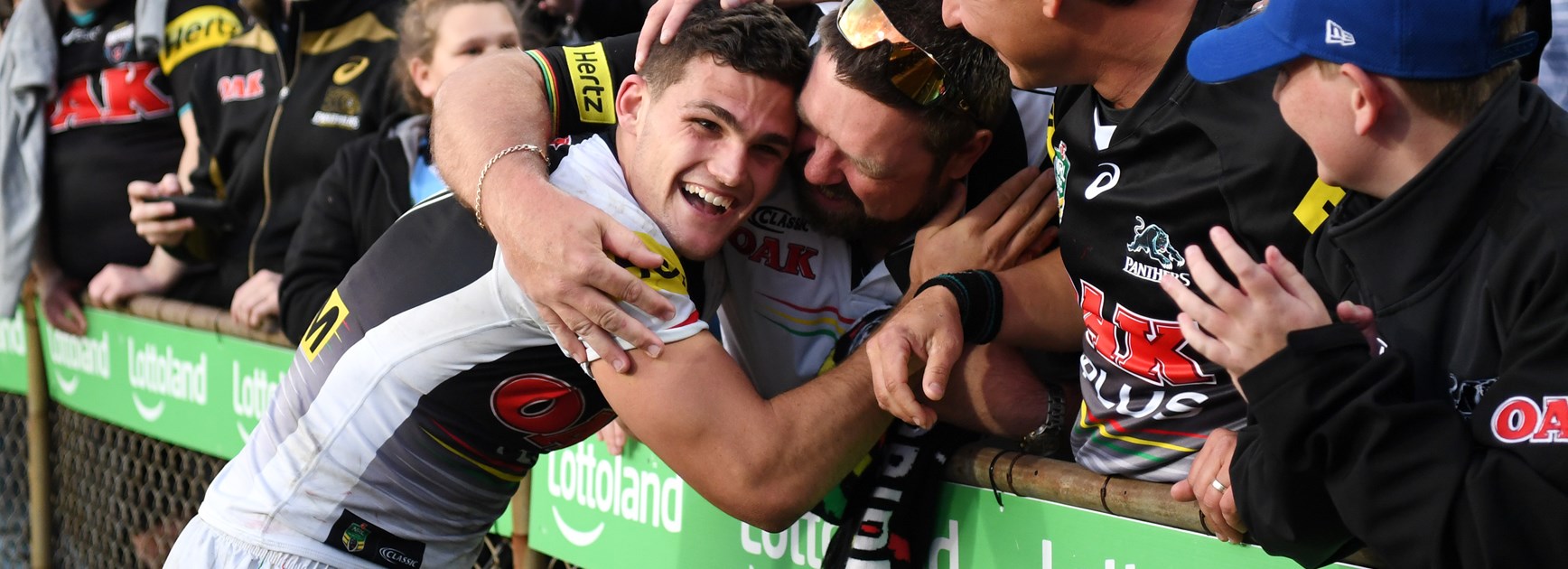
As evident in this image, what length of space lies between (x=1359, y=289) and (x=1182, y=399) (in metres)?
0.50

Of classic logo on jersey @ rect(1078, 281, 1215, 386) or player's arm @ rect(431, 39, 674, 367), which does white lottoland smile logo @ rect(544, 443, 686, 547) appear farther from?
classic logo on jersey @ rect(1078, 281, 1215, 386)

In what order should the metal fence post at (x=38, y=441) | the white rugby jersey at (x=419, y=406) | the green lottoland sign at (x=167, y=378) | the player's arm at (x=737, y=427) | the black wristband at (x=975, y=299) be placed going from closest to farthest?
1. the player's arm at (x=737, y=427)
2. the black wristband at (x=975, y=299)
3. the white rugby jersey at (x=419, y=406)
4. the green lottoland sign at (x=167, y=378)
5. the metal fence post at (x=38, y=441)

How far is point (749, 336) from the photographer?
271cm

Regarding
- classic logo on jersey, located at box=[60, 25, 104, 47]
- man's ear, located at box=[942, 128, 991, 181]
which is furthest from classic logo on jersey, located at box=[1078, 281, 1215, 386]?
classic logo on jersey, located at box=[60, 25, 104, 47]

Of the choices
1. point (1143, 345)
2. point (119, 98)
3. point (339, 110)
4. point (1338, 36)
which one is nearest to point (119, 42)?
point (119, 98)

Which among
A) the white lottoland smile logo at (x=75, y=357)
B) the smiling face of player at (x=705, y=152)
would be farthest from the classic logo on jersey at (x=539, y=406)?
the white lottoland smile logo at (x=75, y=357)

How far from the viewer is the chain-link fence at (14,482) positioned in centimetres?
591

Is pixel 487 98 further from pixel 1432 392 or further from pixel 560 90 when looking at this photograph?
pixel 1432 392

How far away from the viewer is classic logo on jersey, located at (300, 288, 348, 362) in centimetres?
264

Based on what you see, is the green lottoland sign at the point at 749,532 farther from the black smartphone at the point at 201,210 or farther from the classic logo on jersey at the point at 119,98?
the classic logo on jersey at the point at 119,98

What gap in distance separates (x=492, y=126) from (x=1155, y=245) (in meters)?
1.19

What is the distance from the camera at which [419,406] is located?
2.50 meters

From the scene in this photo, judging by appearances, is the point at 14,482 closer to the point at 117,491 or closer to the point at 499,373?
the point at 117,491

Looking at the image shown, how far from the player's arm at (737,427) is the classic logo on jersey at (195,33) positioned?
3518 millimetres
